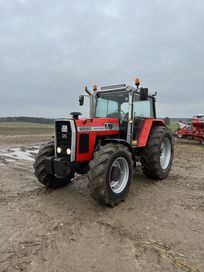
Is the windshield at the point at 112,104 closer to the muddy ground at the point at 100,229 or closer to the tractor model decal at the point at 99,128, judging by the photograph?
the tractor model decal at the point at 99,128

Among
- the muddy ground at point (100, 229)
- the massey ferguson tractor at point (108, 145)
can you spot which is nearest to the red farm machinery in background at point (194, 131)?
the massey ferguson tractor at point (108, 145)

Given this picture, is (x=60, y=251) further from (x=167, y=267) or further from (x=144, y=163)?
(x=144, y=163)

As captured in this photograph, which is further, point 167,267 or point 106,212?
point 106,212

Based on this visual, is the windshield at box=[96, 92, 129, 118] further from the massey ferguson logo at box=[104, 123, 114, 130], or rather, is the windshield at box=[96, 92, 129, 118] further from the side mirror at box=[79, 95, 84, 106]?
the massey ferguson logo at box=[104, 123, 114, 130]

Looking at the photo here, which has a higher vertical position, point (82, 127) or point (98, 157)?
point (82, 127)

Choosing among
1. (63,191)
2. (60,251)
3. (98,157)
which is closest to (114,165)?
(98,157)

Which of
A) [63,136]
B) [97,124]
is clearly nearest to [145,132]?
[97,124]

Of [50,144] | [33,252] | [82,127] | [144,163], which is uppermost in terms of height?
[82,127]

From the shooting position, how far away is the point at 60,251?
347cm

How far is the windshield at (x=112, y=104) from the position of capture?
6373mm

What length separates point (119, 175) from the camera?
5375 millimetres

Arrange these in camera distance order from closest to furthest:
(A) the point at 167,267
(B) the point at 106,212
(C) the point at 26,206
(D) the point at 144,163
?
(A) the point at 167,267 < (B) the point at 106,212 < (C) the point at 26,206 < (D) the point at 144,163

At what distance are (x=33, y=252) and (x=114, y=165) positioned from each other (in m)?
2.29

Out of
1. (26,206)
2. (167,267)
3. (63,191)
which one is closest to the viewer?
(167,267)
